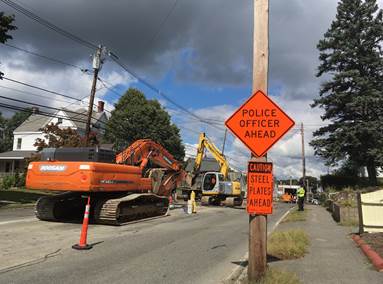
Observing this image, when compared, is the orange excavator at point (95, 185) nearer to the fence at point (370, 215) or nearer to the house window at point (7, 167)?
the fence at point (370, 215)

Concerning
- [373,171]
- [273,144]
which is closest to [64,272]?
[273,144]

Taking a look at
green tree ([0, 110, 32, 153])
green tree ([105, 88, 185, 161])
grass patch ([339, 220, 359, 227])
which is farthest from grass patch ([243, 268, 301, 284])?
green tree ([0, 110, 32, 153])

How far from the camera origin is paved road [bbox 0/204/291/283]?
26.1 feet

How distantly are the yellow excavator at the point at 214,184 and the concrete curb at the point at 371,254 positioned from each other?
1930 centimetres

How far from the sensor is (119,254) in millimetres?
10250

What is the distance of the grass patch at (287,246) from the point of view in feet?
32.0

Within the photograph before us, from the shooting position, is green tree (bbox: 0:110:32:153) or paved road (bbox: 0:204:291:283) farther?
green tree (bbox: 0:110:32:153)

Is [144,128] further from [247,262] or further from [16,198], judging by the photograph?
[247,262]

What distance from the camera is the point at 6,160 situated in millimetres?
54219

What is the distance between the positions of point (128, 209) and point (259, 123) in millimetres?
10525

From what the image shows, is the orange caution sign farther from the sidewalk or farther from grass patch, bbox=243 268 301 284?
the sidewalk

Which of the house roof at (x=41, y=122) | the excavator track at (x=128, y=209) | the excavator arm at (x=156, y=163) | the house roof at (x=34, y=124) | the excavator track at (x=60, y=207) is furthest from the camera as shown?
the house roof at (x=34, y=124)

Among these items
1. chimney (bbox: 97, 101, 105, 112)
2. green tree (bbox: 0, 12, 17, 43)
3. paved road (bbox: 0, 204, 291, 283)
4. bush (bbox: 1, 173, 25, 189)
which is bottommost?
paved road (bbox: 0, 204, 291, 283)

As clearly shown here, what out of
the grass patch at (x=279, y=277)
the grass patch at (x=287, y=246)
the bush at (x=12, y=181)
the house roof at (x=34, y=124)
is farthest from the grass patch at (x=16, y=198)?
the house roof at (x=34, y=124)
